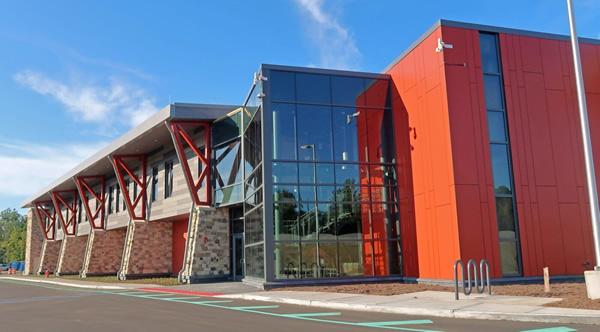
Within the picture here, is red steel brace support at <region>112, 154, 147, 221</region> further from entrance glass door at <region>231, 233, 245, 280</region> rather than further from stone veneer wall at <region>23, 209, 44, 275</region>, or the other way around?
stone veneer wall at <region>23, 209, 44, 275</region>

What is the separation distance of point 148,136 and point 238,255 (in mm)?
8710

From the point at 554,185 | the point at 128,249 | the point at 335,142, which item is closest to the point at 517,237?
the point at 554,185

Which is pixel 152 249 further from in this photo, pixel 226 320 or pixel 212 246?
pixel 226 320

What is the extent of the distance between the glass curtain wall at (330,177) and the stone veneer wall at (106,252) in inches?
941

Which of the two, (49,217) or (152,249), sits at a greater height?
(49,217)

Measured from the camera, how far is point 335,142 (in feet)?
63.9

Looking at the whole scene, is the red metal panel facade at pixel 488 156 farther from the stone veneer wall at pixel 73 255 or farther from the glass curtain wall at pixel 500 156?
the stone veneer wall at pixel 73 255

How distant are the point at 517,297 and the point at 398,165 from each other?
8.07 meters

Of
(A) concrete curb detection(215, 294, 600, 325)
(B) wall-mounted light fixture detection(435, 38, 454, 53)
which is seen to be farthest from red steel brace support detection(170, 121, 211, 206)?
(B) wall-mounted light fixture detection(435, 38, 454, 53)

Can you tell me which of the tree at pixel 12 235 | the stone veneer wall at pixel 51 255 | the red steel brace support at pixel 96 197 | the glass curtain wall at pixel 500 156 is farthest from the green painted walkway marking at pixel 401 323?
the tree at pixel 12 235

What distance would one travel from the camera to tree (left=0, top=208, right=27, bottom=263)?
93062 millimetres

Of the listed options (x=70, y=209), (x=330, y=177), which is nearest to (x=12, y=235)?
(x=70, y=209)

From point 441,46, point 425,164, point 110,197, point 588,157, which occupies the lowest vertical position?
point 588,157

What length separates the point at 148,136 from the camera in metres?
28.0
